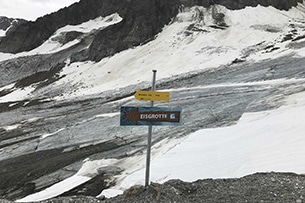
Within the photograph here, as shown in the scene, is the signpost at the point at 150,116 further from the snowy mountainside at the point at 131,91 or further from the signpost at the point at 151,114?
the snowy mountainside at the point at 131,91

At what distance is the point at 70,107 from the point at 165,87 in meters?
8.84

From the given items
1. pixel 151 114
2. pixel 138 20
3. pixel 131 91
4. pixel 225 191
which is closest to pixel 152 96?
pixel 151 114

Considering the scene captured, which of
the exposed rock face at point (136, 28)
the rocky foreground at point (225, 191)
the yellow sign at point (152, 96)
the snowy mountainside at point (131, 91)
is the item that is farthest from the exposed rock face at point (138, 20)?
the yellow sign at point (152, 96)

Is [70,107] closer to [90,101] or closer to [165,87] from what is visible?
[90,101]

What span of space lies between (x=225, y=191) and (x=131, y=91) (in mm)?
27196

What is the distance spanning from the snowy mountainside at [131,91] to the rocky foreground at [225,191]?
2.21 m

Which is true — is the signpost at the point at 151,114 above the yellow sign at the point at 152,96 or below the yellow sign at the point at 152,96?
below

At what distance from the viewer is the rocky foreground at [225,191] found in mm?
6844

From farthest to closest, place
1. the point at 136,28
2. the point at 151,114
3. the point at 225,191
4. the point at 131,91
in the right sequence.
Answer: the point at 136,28 → the point at 131,91 → the point at 225,191 → the point at 151,114

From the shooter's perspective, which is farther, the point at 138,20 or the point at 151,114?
the point at 138,20

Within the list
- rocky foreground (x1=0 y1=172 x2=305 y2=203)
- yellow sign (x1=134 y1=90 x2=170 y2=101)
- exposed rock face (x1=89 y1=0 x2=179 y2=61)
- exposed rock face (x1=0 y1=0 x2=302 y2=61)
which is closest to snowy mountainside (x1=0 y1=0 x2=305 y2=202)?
exposed rock face (x1=0 y1=0 x2=302 y2=61)

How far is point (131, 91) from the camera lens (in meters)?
34.1

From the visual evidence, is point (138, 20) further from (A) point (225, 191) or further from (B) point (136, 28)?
(A) point (225, 191)

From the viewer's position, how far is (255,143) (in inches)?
490
